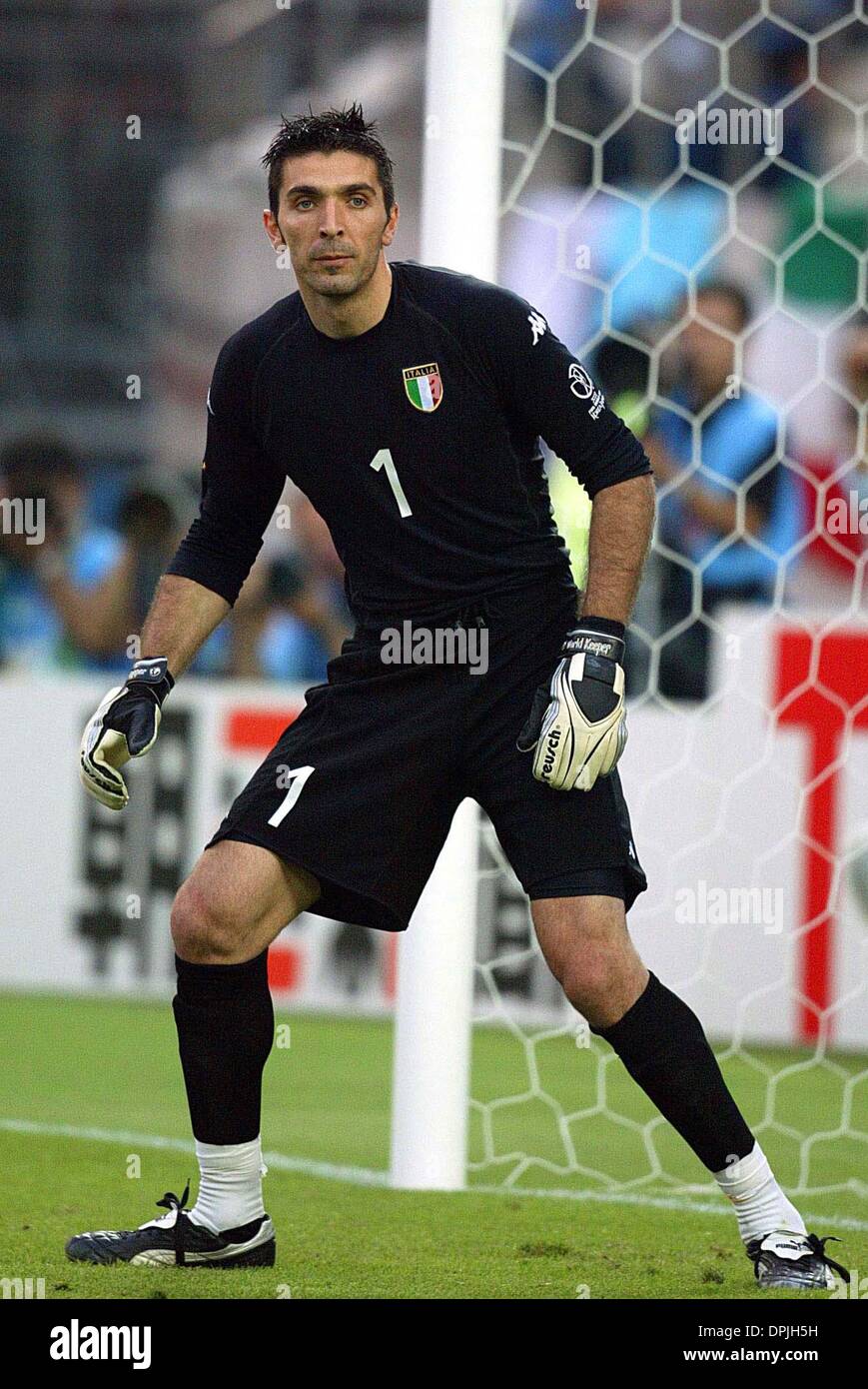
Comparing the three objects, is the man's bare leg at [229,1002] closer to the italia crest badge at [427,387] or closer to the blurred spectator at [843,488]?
the italia crest badge at [427,387]

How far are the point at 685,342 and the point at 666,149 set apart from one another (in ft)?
10.7

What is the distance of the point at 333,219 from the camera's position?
3.26m

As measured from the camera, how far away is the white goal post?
4.34 meters

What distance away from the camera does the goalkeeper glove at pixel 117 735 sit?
11.1 ft

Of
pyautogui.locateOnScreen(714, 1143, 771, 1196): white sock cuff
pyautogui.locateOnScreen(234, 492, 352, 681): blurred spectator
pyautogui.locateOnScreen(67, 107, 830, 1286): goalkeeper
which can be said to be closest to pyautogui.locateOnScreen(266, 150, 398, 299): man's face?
pyautogui.locateOnScreen(67, 107, 830, 1286): goalkeeper

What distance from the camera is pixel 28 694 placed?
7.55 meters

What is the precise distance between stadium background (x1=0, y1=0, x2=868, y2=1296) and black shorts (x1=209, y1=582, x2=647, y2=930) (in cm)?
139

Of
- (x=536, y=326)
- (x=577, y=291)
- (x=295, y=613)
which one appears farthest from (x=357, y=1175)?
(x=577, y=291)

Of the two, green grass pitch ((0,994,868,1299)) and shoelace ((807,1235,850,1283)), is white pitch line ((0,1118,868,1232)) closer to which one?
green grass pitch ((0,994,868,1299))

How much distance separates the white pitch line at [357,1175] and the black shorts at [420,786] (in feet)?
4.12
